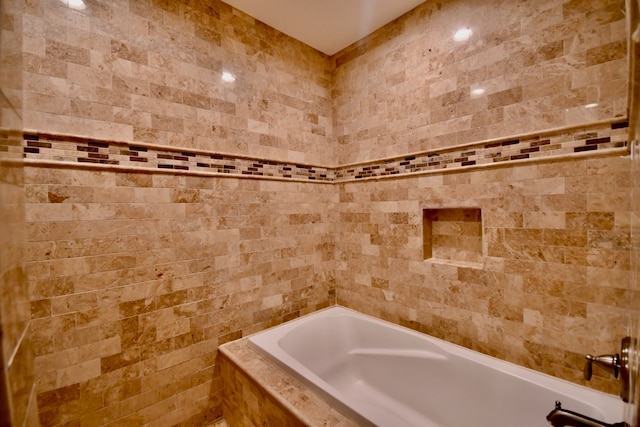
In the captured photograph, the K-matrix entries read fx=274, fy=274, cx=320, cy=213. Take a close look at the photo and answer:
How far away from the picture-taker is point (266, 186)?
6.75 feet

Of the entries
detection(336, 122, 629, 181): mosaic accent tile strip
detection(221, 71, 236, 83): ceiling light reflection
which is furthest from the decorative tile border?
detection(221, 71, 236, 83): ceiling light reflection

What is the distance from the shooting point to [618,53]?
4.09ft

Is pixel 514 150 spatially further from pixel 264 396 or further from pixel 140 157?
pixel 140 157

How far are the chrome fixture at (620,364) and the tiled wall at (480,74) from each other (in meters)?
1.06

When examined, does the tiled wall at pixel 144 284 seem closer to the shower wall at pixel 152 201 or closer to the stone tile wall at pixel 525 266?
the shower wall at pixel 152 201

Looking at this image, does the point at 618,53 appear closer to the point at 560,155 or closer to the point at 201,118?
the point at 560,155

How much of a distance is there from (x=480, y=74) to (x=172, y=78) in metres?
1.86

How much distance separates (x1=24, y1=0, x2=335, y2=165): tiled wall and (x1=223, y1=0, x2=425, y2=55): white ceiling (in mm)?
87

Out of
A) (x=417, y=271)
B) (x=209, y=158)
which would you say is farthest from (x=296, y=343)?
(x=209, y=158)

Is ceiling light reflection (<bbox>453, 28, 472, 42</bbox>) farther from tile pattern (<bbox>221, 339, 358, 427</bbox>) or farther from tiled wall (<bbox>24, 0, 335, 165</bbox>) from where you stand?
tile pattern (<bbox>221, 339, 358, 427</bbox>)

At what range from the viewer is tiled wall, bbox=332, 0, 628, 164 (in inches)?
51.4

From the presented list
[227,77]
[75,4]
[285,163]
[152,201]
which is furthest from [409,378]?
[75,4]

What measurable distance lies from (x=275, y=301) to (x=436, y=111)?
1.79 m

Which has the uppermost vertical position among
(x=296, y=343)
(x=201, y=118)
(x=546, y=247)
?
(x=201, y=118)
